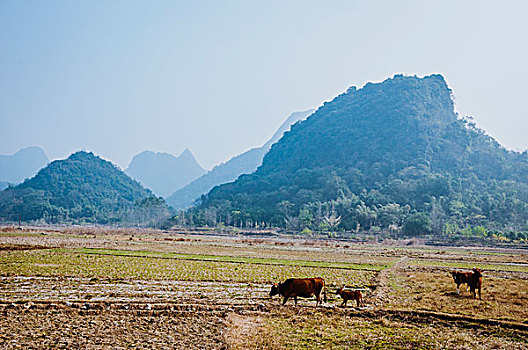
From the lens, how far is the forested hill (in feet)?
318

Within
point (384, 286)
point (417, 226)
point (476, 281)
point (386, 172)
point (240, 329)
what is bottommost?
point (384, 286)

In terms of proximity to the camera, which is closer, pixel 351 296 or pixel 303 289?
pixel 303 289

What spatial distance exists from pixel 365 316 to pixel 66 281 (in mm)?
12933

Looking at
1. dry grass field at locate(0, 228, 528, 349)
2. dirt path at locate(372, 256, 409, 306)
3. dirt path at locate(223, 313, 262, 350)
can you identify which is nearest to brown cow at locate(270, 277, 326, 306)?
dry grass field at locate(0, 228, 528, 349)

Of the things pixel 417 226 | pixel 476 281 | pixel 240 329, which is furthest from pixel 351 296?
pixel 417 226

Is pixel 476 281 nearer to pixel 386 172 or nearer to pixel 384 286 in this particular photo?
pixel 384 286

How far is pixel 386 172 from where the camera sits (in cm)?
13538

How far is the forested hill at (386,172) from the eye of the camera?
318ft

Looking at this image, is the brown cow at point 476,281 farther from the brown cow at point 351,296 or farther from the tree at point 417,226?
the tree at point 417,226

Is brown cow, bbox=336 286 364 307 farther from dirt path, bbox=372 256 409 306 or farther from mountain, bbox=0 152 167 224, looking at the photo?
mountain, bbox=0 152 167 224

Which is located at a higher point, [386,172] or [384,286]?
[386,172]

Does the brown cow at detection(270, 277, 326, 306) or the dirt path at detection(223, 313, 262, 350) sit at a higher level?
the brown cow at detection(270, 277, 326, 306)

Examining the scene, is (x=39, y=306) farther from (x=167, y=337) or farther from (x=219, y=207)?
(x=219, y=207)

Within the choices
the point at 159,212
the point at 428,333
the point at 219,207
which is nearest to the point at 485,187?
the point at 219,207
